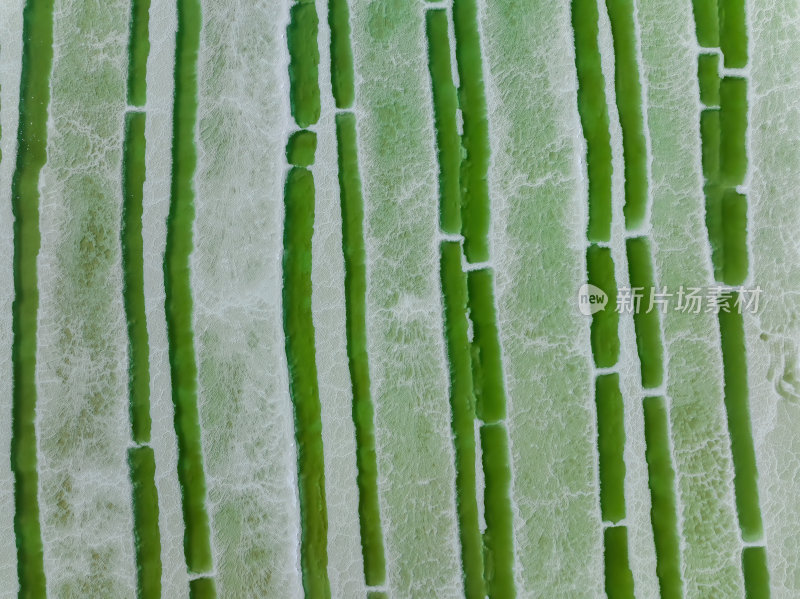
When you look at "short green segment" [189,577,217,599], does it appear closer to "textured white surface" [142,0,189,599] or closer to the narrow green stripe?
"textured white surface" [142,0,189,599]

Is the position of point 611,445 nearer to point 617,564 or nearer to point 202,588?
point 617,564

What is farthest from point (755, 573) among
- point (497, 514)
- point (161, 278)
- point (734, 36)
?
point (161, 278)

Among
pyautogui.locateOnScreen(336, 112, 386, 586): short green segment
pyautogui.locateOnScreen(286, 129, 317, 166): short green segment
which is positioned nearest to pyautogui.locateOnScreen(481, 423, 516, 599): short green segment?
pyautogui.locateOnScreen(336, 112, 386, 586): short green segment

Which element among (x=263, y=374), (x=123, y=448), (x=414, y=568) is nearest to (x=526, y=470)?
(x=414, y=568)

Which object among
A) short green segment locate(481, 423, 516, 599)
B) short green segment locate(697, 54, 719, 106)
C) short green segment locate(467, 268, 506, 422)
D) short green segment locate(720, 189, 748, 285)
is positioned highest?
short green segment locate(697, 54, 719, 106)

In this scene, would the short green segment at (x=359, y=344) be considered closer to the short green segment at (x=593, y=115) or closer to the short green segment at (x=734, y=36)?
the short green segment at (x=593, y=115)

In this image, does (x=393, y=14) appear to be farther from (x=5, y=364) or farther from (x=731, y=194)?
(x=5, y=364)
